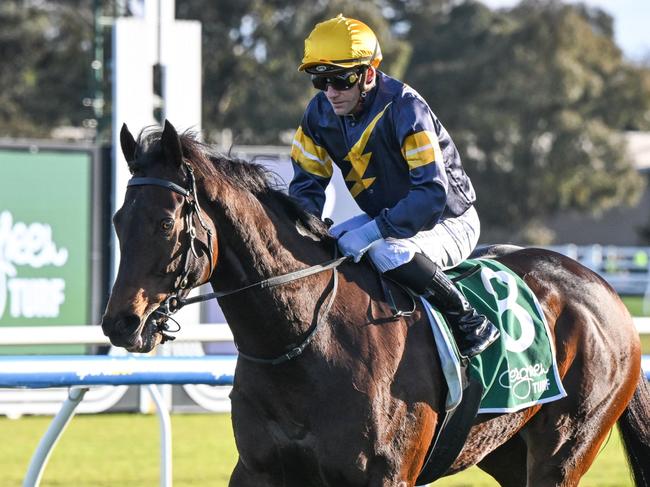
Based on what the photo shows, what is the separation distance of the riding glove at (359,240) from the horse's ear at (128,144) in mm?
790

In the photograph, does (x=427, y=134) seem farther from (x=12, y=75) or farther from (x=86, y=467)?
(x=12, y=75)

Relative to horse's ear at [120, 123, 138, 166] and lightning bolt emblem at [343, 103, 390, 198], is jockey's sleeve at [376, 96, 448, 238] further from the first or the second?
horse's ear at [120, 123, 138, 166]

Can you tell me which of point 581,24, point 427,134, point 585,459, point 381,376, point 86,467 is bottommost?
point 86,467

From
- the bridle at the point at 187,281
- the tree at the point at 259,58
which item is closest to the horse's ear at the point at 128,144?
the bridle at the point at 187,281

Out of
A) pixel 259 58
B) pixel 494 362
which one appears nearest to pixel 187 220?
pixel 494 362

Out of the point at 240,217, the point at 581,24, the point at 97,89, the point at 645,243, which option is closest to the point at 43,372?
the point at 240,217

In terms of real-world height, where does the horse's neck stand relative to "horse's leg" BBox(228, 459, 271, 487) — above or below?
above

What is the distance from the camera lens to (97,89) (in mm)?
11078

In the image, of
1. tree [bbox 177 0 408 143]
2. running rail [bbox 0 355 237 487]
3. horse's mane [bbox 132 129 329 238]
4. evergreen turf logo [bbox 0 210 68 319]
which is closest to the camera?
horse's mane [bbox 132 129 329 238]

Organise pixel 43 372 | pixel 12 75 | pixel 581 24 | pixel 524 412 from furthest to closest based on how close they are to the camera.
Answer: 1. pixel 581 24
2. pixel 12 75
3. pixel 43 372
4. pixel 524 412

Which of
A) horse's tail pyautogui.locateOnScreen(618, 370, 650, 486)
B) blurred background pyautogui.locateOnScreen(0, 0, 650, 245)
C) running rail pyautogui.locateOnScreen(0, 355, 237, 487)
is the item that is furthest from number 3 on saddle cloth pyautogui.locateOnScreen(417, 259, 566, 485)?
blurred background pyautogui.locateOnScreen(0, 0, 650, 245)

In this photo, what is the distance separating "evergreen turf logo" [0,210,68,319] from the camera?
8703 millimetres

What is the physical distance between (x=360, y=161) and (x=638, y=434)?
5.79 feet

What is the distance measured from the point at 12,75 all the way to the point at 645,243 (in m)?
18.8
